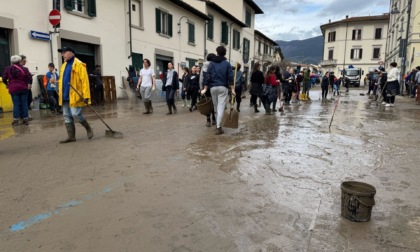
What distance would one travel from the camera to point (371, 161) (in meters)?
5.16

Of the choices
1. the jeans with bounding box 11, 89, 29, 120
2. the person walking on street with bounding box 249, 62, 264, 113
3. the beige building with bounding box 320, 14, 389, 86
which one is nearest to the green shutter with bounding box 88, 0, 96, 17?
the jeans with bounding box 11, 89, 29, 120

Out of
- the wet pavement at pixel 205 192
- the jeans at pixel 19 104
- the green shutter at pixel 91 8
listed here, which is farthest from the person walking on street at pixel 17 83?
the green shutter at pixel 91 8

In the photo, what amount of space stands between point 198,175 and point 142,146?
203cm

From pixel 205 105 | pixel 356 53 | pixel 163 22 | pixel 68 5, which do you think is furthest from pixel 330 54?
pixel 205 105

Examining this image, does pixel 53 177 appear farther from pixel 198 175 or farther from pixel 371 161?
pixel 371 161

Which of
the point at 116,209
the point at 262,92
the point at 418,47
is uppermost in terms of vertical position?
the point at 418,47

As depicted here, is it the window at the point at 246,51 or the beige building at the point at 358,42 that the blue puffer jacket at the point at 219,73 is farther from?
the beige building at the point at 358,42

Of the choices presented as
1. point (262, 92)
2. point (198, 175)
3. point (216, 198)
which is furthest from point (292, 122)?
point (216, 198)

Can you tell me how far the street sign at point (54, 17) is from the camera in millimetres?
12047

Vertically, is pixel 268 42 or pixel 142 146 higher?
pixel 268 42

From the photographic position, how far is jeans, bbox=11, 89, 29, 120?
8.52m

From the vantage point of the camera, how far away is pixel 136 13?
18.2 metres

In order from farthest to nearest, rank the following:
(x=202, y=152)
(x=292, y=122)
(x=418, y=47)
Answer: (x=418, y=47)
(x=292, y=122)
(x=202, y=152)

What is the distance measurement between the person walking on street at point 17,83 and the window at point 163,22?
1223 cm
